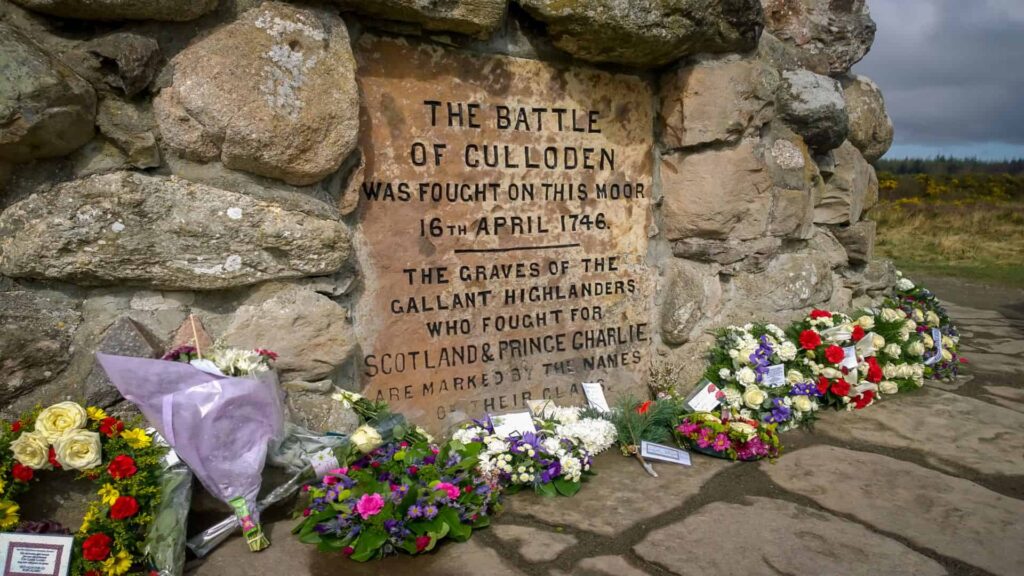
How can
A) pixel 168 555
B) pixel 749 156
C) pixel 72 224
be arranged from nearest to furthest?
pixel 168 555, pixel 72 224, pixel 749 156

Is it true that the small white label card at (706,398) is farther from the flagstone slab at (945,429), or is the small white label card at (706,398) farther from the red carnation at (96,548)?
the red carnation at (96,548)

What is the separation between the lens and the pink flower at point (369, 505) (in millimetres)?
1871

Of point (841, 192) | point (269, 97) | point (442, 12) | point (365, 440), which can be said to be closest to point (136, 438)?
point (365, 440)

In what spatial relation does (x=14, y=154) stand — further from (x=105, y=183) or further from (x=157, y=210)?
(x=157, y=210)

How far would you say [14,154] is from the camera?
1.79 m

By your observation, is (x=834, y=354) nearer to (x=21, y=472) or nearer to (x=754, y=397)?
(x=754, y=397)

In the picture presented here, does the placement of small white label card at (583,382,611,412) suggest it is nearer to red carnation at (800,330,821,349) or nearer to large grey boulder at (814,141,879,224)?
red carnation at (800,330,821,349)

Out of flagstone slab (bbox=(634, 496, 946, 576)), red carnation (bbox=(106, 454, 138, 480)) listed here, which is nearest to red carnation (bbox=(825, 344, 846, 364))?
flagstone slab (bbox=(634, 496, 946, 576))

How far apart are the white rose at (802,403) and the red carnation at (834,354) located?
347 mm

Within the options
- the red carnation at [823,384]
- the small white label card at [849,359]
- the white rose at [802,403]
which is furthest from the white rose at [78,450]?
the small white label card at [849,359]

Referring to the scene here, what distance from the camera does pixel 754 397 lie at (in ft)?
9.50

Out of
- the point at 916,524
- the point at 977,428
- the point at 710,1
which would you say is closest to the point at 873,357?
the point at 977,428

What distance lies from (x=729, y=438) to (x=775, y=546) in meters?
0.75

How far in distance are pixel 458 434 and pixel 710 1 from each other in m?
1.95
